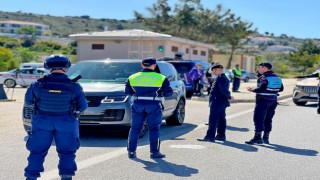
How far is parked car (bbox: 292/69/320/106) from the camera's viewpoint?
19.8 m

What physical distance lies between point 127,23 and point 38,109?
153 m

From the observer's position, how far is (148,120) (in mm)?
8516

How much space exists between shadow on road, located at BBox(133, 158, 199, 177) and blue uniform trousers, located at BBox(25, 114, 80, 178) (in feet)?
6.45

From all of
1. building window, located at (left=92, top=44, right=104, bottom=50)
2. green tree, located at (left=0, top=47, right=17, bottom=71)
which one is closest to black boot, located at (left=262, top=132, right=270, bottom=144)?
building window, located at (left=92, top=44, right=104, bottom=50)

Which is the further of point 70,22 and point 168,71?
point 70,22

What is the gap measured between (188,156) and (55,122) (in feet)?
11.4

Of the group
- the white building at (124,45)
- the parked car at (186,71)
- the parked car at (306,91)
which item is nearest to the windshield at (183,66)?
the parked car at (186,71)

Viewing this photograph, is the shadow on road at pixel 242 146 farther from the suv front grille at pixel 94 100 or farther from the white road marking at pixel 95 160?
the suv front grille at pixel 94 100

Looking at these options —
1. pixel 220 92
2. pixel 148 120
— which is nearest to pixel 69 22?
pixel 220 92

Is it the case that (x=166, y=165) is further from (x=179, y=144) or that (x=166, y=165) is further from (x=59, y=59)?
(x=59, y=59)

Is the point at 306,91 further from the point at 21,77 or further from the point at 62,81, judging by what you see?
the point at 21,77

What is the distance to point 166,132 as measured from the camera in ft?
39.4

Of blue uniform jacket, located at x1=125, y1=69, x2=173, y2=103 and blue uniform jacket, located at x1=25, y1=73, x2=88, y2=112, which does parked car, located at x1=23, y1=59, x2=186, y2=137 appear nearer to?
blue uniform jacket, located at x1=125, y1=69, x2=173, y2=103

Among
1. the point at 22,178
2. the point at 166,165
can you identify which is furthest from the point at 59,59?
the point at 166,165
